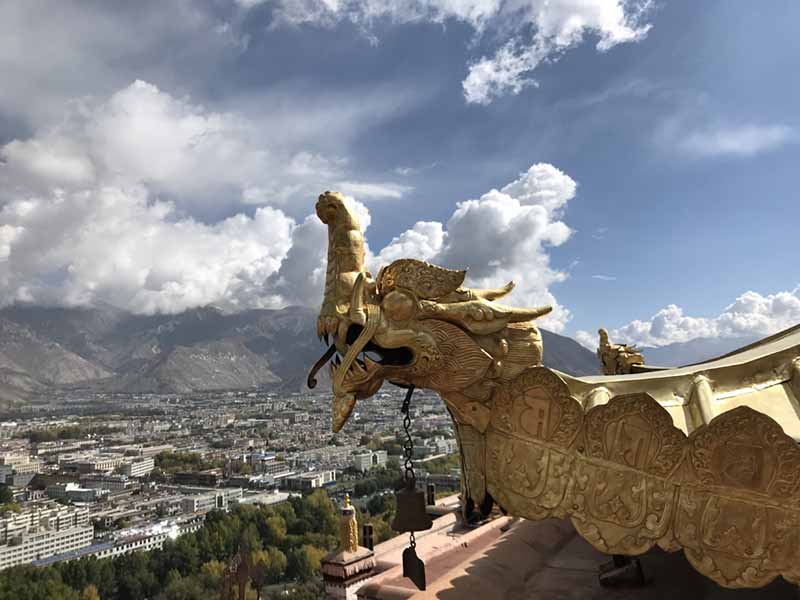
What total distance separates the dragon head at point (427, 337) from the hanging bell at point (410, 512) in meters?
0.69

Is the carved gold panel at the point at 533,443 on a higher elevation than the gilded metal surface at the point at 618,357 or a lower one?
lower

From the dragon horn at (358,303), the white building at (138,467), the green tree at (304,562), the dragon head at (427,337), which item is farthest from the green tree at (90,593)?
the white building at (138,467)

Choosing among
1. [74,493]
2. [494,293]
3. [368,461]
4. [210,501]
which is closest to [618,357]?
[494,293]

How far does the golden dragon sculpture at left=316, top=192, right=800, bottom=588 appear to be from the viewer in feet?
8.43

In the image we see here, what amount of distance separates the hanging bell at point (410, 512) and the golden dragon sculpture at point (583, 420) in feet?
1.13

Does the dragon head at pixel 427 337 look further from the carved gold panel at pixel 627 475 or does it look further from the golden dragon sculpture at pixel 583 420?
the carved gold panel at pixel 627 475

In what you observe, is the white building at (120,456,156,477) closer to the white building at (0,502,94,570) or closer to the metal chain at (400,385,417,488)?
the white building at (0,502,94,570)

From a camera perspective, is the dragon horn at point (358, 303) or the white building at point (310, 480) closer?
the dragon horn at point (358, 303)

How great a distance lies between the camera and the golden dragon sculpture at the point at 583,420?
2.57 metres

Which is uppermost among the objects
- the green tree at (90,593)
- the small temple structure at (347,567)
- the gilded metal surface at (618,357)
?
the gilded metal surface at (618,357)

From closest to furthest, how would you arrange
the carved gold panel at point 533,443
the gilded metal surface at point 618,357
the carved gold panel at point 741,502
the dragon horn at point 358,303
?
1. the carved gold panel at point 741,502
2. the carved gold panel at point 533,443
3. the dragon horn at point 358,303
4. the gilded metal surface at point 618,357

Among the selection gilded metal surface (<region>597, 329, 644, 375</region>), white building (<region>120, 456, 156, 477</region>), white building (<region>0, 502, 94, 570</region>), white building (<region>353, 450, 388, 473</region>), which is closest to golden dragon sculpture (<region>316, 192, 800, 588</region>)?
gilded metal surface (<region>597, 329, 644, 375</region>)

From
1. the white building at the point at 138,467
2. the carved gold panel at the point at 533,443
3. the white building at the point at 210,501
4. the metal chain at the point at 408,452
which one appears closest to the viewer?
the carved gold panel at the point at 533,443

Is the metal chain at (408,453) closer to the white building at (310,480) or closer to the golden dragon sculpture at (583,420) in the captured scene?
the golden dragon sculpture at (583,420)
